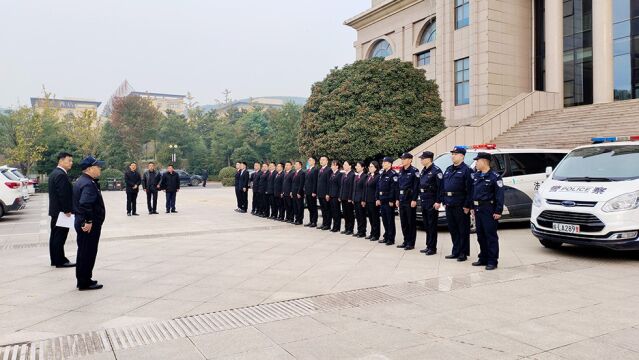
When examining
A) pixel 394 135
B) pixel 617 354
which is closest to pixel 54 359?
pixel 617 354

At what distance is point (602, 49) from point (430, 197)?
1793 cm

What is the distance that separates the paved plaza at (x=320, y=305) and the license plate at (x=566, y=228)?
19.7 inches

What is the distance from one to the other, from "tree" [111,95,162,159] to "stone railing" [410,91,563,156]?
34.9 m

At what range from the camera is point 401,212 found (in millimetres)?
9406

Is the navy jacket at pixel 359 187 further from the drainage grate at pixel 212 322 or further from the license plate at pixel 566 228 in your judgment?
the drainage grate at pixel 212 322

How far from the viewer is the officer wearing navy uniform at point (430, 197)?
Result: 8.60m

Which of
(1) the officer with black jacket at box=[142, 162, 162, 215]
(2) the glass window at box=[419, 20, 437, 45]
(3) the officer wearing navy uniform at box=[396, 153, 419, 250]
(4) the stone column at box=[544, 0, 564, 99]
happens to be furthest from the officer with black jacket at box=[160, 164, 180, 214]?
(2) the glass window at box=[419, 20, 437, 45]

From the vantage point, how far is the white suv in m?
14.7

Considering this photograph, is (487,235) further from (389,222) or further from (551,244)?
(389,222)

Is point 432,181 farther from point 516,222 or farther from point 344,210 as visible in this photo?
point 516,222

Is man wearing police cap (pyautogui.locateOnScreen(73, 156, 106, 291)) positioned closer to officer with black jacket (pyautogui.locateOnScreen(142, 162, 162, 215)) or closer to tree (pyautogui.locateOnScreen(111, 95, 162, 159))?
officer with black jacket (pyautogui.locateOnScreen(142, 162, 162, 215))

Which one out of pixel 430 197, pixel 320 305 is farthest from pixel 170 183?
pixel 320 305

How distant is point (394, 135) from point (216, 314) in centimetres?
1565

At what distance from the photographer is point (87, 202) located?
6129mm
